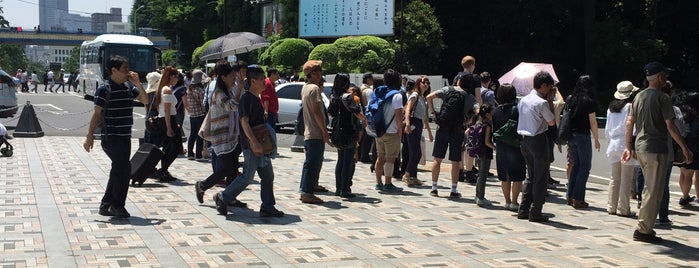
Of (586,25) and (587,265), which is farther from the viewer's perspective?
(586,25)

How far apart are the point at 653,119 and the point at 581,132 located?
2.18 m

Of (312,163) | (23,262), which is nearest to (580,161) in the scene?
(312,163)

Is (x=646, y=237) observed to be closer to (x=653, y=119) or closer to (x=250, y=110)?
(x=653, y=119)

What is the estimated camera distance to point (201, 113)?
47.3 feet

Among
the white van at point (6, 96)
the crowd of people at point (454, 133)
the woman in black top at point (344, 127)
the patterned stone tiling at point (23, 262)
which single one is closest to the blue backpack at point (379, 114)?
the crowd of people at point (454, 133)

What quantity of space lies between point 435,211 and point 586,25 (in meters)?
32.2

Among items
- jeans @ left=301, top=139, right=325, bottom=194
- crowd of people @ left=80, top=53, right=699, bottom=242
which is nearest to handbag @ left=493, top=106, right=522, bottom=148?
crowd of people @ left=80, top=53, right=699, bottom=242

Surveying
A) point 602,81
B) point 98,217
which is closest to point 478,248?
point 98,217

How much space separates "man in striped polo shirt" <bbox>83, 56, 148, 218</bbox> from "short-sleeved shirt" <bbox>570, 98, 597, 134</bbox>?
16.0ft

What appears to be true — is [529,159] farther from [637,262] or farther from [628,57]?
[628,57]

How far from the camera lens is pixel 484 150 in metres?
11.1

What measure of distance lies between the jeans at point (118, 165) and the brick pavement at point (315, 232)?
25 cm

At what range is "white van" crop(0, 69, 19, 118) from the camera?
80.5ft

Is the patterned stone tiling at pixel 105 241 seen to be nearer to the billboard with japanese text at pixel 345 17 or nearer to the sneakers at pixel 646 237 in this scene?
the sneakers at pixel 646 237
